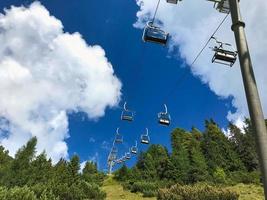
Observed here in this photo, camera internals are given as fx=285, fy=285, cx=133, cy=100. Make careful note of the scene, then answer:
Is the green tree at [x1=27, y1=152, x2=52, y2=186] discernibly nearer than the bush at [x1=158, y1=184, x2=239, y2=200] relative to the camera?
No

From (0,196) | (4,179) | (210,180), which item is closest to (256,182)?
(210,180)

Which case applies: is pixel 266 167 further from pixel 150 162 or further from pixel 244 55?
pixel 150 162

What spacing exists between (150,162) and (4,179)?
22.3 meters

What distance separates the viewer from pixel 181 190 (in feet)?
74.1

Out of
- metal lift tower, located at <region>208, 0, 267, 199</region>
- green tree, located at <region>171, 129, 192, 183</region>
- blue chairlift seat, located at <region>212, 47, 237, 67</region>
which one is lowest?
metal lift tower, located at <region>208, 0, 267, 199</region>

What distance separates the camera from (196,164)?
4362cm

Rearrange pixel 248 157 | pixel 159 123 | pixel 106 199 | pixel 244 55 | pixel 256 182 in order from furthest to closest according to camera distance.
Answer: pixel 248 157 → pixel 256 182 → pixel 106 199 → pixel 159 123 → pixel 244 55

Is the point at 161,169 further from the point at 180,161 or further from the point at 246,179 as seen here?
the point at 246,179

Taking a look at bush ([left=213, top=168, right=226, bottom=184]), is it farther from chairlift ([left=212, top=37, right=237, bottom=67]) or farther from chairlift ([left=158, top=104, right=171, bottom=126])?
chairlift ([left=212, top=37, right=237, bottom=67])

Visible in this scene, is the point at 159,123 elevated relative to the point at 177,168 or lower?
lower

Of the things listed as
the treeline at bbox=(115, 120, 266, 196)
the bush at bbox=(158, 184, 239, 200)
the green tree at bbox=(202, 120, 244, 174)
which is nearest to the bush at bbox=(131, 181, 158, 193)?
the treeline at bbox=(115, 120, 266, 196)

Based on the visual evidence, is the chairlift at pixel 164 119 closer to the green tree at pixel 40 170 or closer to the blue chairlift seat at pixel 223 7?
the blue chairlift seat at pixel 223 7

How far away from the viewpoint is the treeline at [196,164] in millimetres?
37469

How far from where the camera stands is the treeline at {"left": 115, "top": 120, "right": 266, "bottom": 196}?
3747 centimetres
